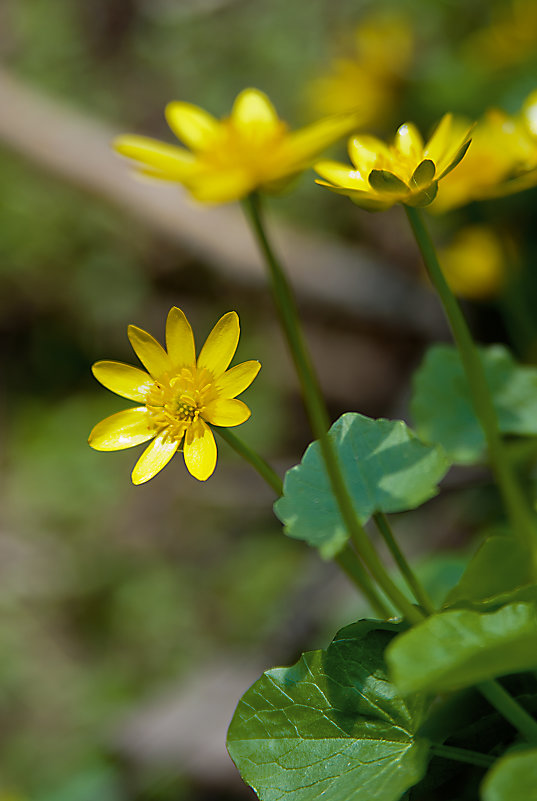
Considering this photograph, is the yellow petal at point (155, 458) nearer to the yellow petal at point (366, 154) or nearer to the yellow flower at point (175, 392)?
the yellow flower at point (175, 392)

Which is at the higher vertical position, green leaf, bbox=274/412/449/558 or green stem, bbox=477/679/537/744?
green leaf, bbox=274/412/449/558

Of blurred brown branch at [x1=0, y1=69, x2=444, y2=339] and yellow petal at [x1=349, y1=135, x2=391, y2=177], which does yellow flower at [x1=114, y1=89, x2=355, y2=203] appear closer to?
yellow petal at [x1=349, y1=135, x2=391, y2=177]

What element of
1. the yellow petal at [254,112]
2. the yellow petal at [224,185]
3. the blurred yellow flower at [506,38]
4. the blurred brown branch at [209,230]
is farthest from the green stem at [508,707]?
the blurred yellow flower at [506,38]

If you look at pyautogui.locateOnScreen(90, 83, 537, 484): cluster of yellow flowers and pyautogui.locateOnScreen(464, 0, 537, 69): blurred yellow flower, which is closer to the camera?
pyautogui.locateOnScreen(90, 83, 537, 484): cluster of yellow flowers

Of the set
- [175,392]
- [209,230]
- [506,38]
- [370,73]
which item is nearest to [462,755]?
[175,392]

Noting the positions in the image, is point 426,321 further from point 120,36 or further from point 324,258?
point 120,36

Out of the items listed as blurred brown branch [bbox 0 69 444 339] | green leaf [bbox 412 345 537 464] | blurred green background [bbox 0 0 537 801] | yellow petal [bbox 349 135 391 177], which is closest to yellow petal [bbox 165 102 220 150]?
yellow petal [bbox 349 135 391 177]

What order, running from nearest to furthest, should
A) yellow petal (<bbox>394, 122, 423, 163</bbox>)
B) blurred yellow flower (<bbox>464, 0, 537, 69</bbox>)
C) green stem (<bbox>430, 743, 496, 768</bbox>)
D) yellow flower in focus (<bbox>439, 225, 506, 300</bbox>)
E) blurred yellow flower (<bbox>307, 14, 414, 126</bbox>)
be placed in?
green stem (<bbox>430, 743, 496, 768</bbox>) < yellow petal (<bbox>394, 122, 423, 163</bbox>) < yellow flower in focus (<bbox>439, 225, 506, 300</bbox>) < blurred yellow flower (<bbox>464, 0, 537, 69</bbox>) < blurred yellow flower (<bbox>307, 14, 414, 126</bbox>)
